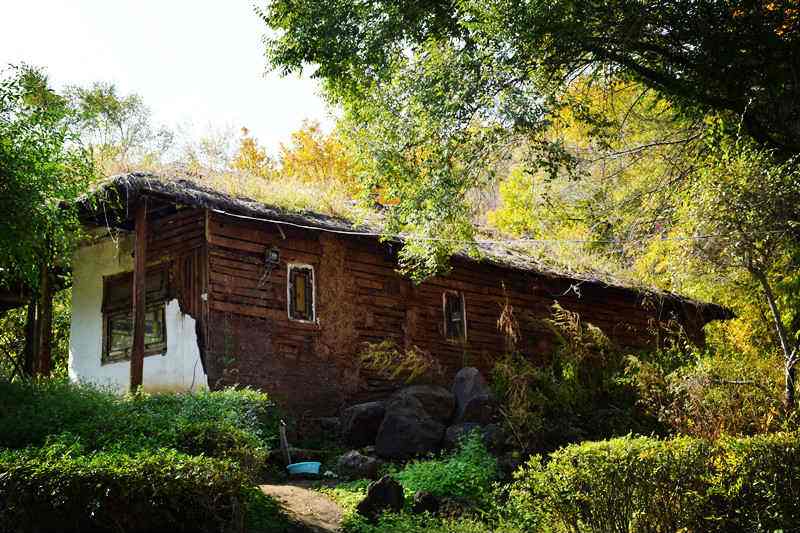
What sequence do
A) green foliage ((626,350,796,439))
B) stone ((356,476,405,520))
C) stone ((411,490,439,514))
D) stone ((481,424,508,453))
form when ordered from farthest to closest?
stone ((481,424,508,453))
green foliage ((626,350,796,439))
stone ((411,490,439,514))
stone ((356,476,405,520))

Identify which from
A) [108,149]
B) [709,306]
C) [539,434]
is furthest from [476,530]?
[709,306]

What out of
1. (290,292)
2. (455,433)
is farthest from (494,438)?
(290,292)

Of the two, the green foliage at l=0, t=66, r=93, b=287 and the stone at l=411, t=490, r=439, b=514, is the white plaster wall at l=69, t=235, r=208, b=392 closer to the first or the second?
the green foliage at l=0, t=66, r=93, b=287

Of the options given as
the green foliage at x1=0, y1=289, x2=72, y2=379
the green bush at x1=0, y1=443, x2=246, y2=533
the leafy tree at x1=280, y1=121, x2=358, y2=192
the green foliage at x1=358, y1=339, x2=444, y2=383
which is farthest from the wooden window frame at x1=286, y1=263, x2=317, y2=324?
the leafy tree at x1=280, y1=121, x2=358, y2=192

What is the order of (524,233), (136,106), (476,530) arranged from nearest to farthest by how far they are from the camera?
(476,530), (524,233), (136,106)

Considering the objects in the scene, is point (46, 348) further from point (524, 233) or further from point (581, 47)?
point (524, 233)

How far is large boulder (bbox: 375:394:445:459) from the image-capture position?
14.0m

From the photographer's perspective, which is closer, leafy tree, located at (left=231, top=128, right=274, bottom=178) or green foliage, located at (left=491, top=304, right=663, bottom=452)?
green foliage, located at (left=491, top=304, right=663, bottom=452)

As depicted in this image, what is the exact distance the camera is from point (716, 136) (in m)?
13.7

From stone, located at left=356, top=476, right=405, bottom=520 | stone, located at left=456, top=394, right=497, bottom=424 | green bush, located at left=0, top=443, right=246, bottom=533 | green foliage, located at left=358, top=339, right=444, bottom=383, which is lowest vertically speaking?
stone, located at left=356, top=476, right=405, bottom=520

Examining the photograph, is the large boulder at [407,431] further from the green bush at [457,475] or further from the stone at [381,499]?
the stone at [381,499]

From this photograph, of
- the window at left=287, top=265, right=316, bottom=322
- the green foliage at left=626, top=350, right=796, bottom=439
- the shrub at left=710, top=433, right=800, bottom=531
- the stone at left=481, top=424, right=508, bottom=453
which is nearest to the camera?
the shrub at left=710, top=433, right=800, bottom=531

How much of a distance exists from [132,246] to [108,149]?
2494mm

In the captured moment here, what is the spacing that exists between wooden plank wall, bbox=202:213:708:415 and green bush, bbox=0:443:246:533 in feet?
19.9
